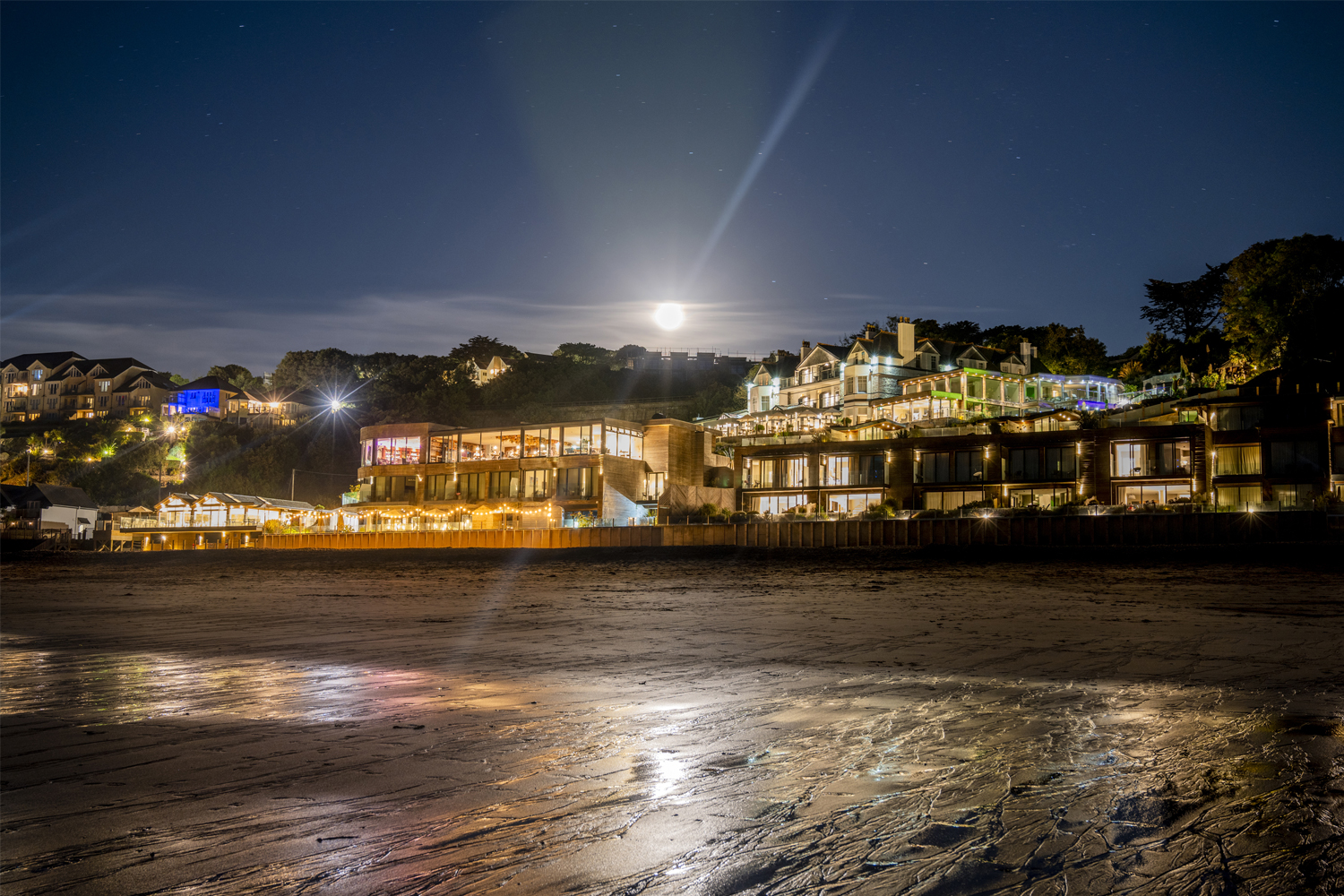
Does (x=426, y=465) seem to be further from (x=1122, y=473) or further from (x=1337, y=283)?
(x=1337, y=283)

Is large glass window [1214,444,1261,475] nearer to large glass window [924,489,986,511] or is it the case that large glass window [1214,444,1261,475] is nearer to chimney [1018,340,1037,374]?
large glass window [924,489,986,511]

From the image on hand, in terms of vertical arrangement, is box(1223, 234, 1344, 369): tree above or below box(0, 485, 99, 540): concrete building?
above

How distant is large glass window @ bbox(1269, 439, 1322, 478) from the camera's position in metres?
48.2

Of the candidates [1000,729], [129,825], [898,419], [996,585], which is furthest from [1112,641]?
[898,419]

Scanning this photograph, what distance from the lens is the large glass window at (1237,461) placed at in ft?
164

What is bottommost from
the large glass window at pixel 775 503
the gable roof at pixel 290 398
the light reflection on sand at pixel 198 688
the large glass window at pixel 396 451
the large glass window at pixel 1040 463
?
the light reflection on sand at pixel 198 688

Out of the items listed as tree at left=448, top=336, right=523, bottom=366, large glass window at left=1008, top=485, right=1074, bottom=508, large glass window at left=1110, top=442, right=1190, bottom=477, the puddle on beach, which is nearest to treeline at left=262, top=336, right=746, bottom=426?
tree at left=448, top=336, right=523, bottom=366

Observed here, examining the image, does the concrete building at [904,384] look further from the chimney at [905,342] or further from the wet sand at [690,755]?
the wet sand at [690,755]

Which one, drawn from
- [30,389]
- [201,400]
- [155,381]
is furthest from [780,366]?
[30,389]

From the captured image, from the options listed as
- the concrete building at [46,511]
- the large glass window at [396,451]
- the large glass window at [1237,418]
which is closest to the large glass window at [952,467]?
the large glass window at [1237,418]

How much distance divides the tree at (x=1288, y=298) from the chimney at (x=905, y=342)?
25611 millimetres

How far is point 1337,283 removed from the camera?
200 ft

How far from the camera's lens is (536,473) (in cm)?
6725

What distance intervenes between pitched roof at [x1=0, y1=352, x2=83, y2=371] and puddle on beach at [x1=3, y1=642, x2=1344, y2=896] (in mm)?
182737
